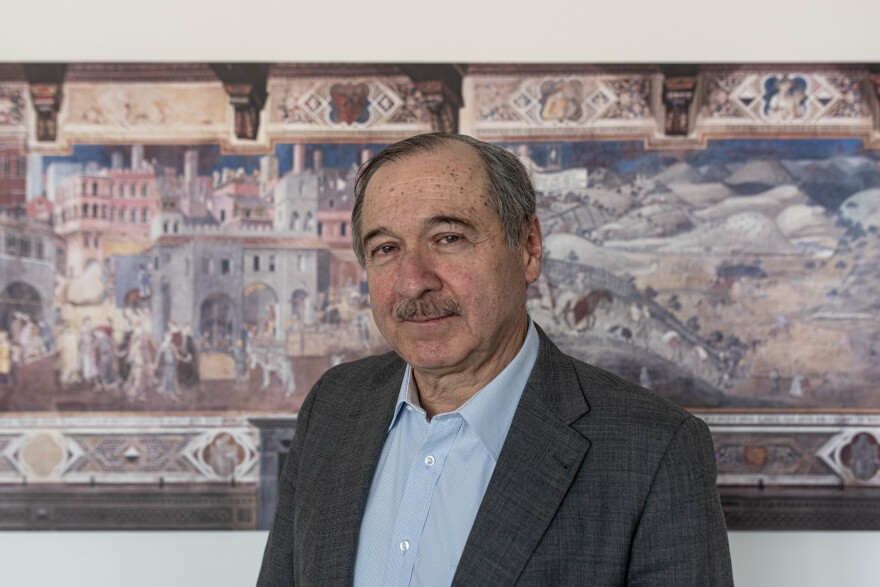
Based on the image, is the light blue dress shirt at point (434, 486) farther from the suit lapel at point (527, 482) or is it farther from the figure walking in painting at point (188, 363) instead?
the figure walking in painting at point (188, 363)

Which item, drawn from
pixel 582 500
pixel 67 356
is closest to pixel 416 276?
pixel 582 500

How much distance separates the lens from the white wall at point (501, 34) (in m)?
1.87

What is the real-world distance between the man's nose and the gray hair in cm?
12

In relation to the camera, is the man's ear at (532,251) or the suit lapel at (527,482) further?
the man's ear at (532,251)

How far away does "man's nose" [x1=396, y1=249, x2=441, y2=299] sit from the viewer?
1.12 m

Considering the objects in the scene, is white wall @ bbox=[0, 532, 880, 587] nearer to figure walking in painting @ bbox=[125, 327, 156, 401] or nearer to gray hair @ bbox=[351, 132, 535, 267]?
figure walking in painting @ bbox=[125, 327, 156, 401]

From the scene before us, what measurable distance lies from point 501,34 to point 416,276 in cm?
96

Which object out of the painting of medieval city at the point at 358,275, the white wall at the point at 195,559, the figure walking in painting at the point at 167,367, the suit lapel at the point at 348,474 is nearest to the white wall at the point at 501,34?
the white wall at the point at 195,559

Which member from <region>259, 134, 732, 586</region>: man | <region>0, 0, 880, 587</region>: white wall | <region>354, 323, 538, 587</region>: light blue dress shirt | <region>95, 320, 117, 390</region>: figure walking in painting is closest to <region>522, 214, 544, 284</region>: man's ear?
<region>259, 134, 732, 586</region>: man

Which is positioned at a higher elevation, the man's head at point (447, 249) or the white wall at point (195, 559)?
the man's head at point (447, 249)

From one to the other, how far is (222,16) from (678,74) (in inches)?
41.0

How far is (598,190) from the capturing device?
1.84 metres

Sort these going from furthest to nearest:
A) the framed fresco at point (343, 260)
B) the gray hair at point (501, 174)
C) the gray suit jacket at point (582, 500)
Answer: the framed fresco at point (343, 260), the gray hair at point (501, 174), the gray suit jacket at point (582, 500)

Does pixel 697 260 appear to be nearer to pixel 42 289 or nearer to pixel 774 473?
pixel 774 473
